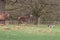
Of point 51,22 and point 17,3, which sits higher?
point 17,3

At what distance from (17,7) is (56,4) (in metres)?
3.36

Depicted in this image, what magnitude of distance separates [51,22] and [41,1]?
2.07 metres

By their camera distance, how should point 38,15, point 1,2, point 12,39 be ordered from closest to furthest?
point 12,39 → point 38,15 → point 1,2

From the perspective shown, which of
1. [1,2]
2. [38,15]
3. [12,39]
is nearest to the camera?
[12,39]

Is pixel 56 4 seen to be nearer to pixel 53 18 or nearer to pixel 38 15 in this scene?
pixel 53 18

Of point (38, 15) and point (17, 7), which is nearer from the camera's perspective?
point (38, 15)

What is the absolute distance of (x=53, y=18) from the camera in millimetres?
21406

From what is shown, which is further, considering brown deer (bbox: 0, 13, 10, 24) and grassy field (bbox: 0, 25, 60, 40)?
brown deer (bbox: 0, 13, 10, 24)

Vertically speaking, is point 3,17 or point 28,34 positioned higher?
point 3,17

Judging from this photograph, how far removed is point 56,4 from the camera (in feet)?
72.2

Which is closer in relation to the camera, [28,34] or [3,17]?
[28,34]

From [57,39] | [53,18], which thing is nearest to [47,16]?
[53,18]

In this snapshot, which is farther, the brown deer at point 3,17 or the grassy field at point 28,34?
the brown deer at point 3,17

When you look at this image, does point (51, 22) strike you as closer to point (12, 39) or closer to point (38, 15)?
point (38, 15)
